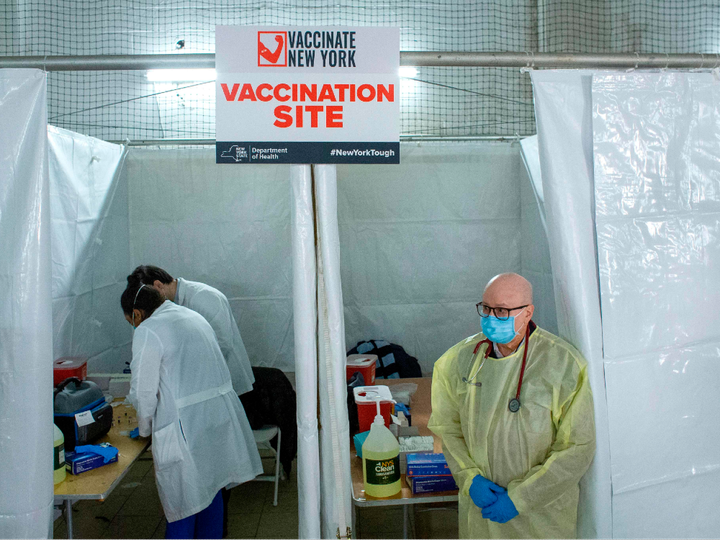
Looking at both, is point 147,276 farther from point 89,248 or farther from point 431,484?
point 431,484

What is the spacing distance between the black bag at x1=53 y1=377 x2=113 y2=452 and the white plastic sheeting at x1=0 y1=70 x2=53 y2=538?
0.72 meters

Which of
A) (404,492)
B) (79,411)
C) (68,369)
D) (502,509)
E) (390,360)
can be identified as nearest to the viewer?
(502,509)

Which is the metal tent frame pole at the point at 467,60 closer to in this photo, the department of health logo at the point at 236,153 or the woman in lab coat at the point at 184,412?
the department of health logo at the point at 236,153

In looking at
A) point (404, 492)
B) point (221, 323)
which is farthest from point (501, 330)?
point (221, 323)

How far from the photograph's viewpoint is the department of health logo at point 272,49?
5.85 feet

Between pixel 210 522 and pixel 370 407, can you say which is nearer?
pixel 370 407

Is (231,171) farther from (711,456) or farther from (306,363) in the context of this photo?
(711,456)

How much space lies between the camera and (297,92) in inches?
70.4

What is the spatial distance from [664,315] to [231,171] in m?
3.18

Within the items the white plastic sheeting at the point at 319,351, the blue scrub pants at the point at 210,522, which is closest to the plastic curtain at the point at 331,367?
the white plastic sheeting at the point at 319,351

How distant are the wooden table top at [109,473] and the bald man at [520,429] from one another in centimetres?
135

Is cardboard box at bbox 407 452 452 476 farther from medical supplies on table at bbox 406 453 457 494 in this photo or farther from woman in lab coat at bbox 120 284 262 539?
woman in lab coat at bbox 120 284 262 539

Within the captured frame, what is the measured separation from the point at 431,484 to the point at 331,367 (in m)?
0.60

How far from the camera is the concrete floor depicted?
10.1 feet
